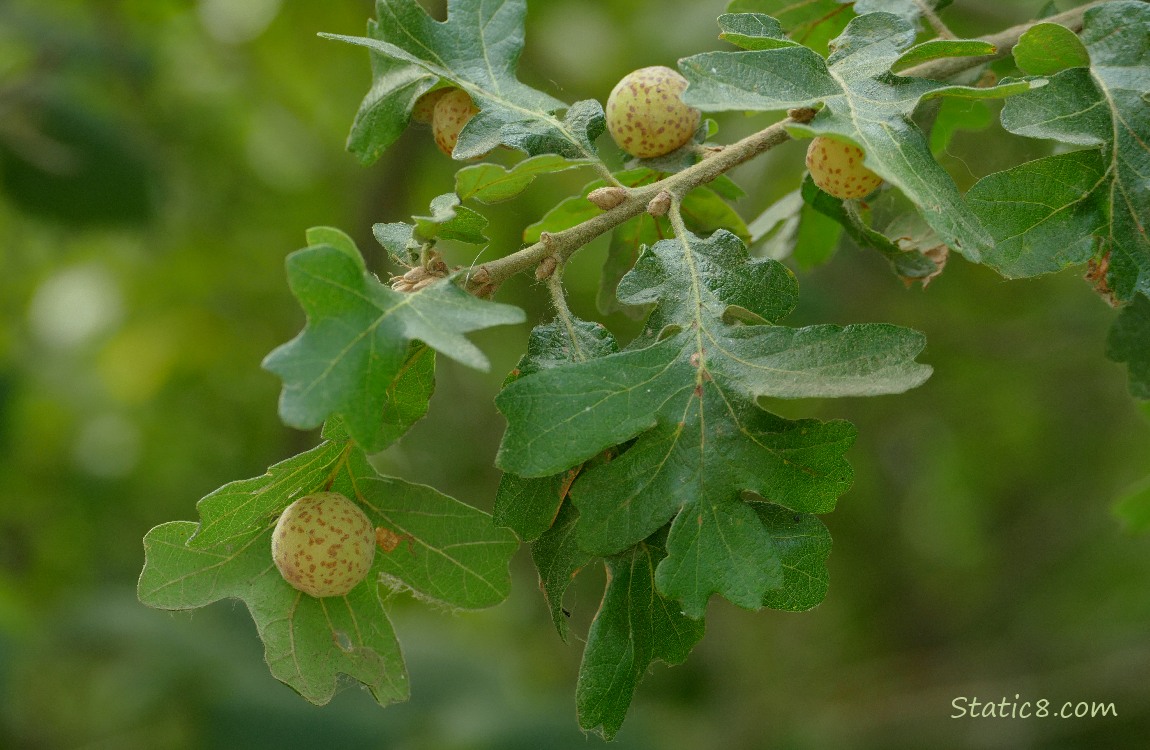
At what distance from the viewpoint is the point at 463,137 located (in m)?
1.34

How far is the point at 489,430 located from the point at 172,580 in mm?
3347

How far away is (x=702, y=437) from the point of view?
119 centimetres

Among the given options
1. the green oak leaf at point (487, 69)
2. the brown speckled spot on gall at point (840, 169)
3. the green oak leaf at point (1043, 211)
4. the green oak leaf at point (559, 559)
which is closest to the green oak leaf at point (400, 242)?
the green oak leaf at point (487, 69)

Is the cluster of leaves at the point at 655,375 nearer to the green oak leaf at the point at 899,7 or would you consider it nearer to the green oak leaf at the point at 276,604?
the green oak leaf at the point at 276,604

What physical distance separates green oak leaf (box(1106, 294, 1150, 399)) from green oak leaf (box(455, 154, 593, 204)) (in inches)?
31.6

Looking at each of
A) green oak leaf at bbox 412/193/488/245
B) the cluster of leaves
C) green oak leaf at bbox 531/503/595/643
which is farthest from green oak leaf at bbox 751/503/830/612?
green oak leaf at bbox 412/193/488/245

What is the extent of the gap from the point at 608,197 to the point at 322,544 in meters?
0.50

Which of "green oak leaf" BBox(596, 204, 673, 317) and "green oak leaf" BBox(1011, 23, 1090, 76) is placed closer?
"green oak leaf" BBox(1011, 23, 1090, 76)

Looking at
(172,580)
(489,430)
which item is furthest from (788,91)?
(489,430)

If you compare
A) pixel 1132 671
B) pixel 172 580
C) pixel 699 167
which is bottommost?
pixel 1132 671

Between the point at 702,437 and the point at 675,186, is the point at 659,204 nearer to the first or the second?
the point at 675,186

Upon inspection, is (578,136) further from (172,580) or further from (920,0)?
(172,580)

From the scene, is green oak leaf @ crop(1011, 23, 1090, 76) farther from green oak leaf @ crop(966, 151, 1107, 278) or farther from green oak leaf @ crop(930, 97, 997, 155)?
A: green oak leaf @ crop(930, 97, 997, 155)

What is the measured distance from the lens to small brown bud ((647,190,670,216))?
50.6 inches
